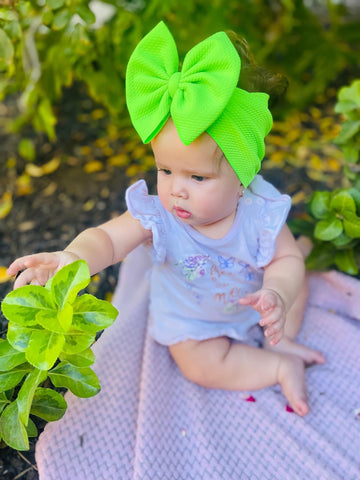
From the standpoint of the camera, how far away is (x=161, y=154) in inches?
39.4

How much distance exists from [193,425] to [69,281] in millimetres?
595

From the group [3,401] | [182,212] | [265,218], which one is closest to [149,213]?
[182,212]

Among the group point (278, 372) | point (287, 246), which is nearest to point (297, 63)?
point (287, 246)

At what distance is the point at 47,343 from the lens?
3.04 ft

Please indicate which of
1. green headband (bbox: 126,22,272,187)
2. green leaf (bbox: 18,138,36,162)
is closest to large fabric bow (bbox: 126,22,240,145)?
green headband (bbox: 126,22,272,187)

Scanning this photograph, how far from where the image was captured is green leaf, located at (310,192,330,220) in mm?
1484

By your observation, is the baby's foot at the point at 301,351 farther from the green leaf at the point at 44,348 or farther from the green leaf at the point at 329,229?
the green leaf at the point at 44,348

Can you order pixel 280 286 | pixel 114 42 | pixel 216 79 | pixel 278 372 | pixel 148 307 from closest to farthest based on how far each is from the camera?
pixel 216 79 → pixel 280 286 → pixel 278 372 → pixel 148 307 → pixel 114 42

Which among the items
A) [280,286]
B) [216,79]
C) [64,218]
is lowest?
[64,218]

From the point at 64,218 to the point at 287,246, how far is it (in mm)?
1026

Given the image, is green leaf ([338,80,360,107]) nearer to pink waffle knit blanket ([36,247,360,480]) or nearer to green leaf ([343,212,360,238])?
green leaf ([343,212,360,238])

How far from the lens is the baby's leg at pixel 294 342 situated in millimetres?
1419

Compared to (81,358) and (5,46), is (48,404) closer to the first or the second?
(81,358)

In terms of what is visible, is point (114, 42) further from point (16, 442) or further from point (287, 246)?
point (16, 442)
